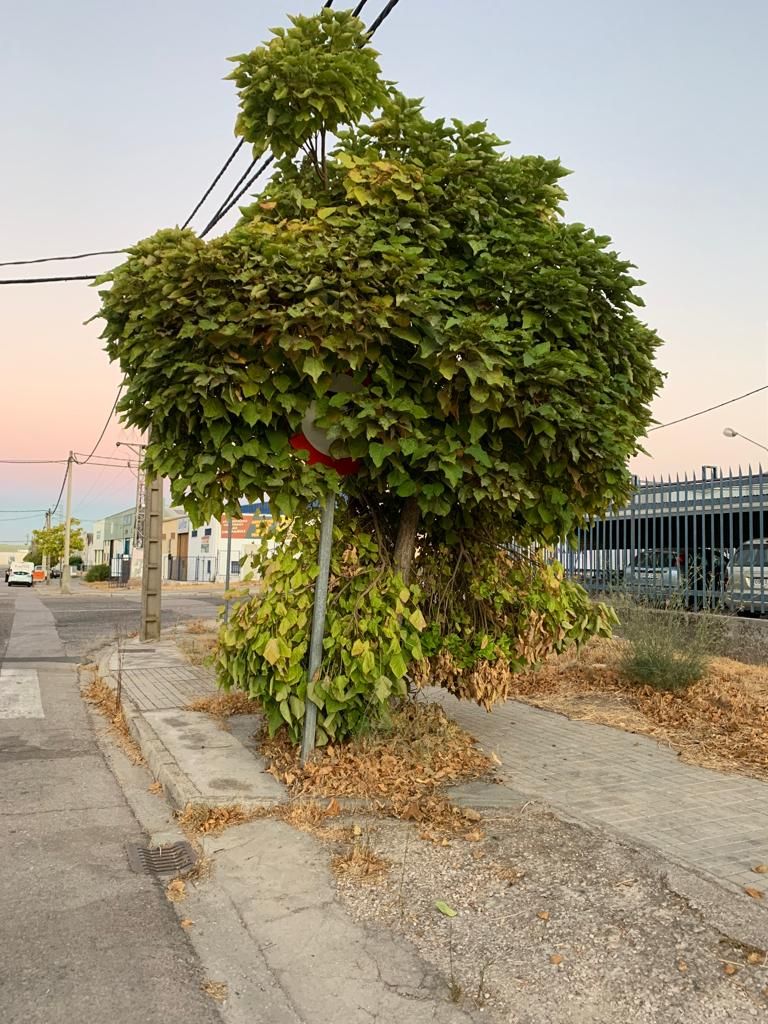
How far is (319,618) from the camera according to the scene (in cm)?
521

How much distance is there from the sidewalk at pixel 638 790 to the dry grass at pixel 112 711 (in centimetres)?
296

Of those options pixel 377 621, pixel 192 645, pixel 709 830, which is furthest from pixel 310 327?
pixel 192 645

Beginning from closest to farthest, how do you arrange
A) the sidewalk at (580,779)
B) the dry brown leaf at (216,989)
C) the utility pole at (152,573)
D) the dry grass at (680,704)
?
1. the dry brown leaf at (216,989)
2. the sidewalk at (580,779)
3. the dry grass at (680,704)
4. the utility pole at (152,573)

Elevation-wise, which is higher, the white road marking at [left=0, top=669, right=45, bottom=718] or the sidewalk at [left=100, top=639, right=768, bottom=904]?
the sidewalk at [left=100, top=639, right=768, bottom=904]

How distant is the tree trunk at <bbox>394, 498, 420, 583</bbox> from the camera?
18.6 feet

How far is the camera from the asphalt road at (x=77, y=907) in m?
2.91

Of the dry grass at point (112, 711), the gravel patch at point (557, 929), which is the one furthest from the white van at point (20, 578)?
the gravel patch at point (557, 929)

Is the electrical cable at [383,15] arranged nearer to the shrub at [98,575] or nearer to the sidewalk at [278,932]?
the sidewalk at [278,932]

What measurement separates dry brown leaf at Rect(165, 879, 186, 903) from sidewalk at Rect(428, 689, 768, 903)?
225cm

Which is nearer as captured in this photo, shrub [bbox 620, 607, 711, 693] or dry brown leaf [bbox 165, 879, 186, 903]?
dry brown leaf [bbox 165, 879, 186, 903]

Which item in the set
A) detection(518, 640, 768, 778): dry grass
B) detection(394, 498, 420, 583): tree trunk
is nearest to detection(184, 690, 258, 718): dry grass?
detection(394, 498, 420, 583): tree trunk

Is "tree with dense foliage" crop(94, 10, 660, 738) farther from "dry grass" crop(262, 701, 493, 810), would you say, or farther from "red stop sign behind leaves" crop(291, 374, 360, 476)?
"dry grass" crop(262, 701, 493, 810)

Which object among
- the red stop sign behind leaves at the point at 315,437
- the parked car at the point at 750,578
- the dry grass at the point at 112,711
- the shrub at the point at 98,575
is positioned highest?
the red stop sign behind leaves at the point at 315,437

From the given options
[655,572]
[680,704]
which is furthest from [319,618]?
[655,572]
